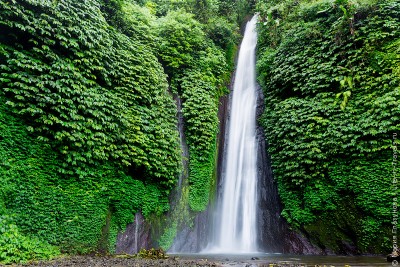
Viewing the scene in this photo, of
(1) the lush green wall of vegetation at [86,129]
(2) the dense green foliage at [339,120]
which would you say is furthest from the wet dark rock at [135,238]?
(2) the dense green foliage at [339,120]

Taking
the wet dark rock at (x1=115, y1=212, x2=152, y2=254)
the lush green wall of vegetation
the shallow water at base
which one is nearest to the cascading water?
the lush green wall of vegetation

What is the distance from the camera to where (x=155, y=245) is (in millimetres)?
9664

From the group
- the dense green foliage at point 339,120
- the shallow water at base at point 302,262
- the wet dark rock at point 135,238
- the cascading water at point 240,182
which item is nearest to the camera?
the shallow water at base at point 302,262

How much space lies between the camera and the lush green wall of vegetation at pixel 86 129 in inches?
285

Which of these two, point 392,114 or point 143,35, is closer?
point 392,114

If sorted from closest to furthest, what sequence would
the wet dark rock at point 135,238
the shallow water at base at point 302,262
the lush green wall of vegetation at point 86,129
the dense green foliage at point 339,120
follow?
the shallow water at base at point 302,262, the lush green wall of vegetation at point 86,129, the dense green foliage at point 339,120, the wet dark rock at point 135,238

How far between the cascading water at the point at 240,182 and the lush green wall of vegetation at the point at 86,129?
100cm

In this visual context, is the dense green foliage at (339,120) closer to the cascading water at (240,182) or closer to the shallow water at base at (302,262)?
the cascading water at (240,182)

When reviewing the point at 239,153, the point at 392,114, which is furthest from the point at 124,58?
the point at 392,114

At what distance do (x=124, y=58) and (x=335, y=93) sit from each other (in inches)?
291

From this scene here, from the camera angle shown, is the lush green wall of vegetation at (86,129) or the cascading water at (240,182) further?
the cascading water at (240,182)

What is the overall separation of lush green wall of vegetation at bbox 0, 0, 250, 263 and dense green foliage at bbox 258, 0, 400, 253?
3081mm

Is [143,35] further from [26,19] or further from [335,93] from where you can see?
[335,93]

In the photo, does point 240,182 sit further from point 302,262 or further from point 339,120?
point 302,262
